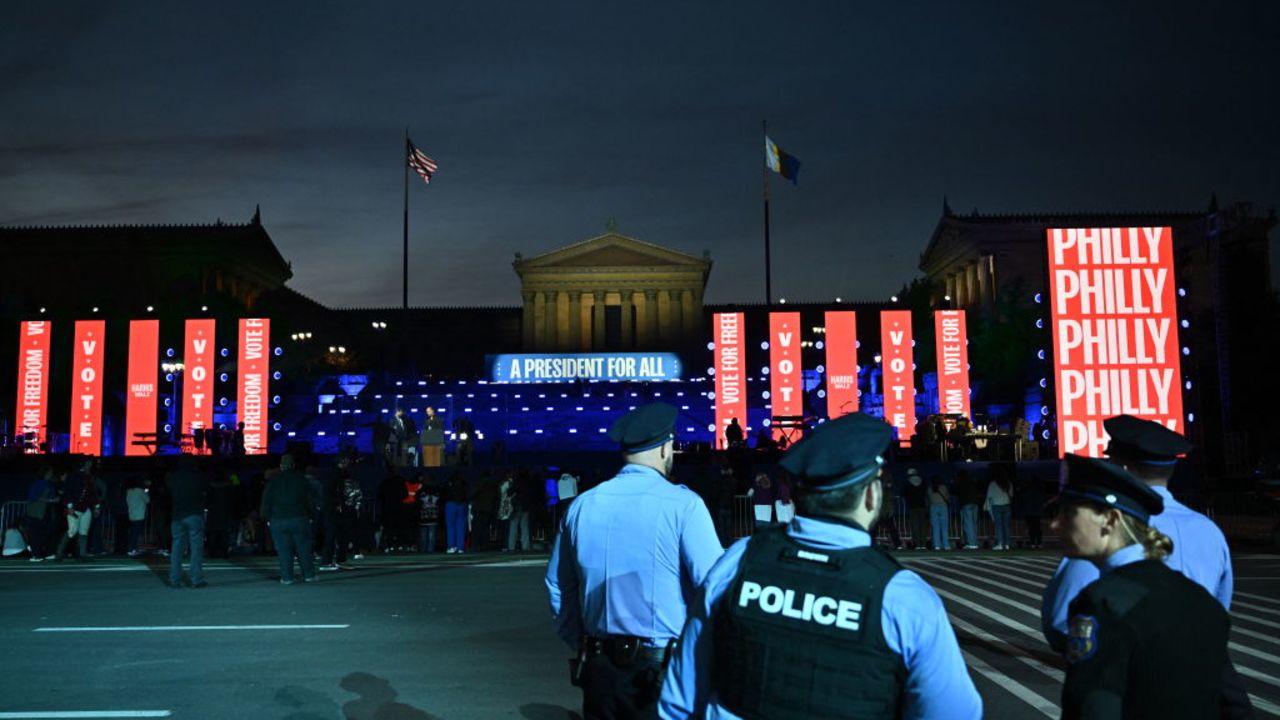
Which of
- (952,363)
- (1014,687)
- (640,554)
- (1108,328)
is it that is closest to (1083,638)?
(640,554)

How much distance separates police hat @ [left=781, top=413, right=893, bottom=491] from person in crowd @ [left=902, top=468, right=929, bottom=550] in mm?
18445

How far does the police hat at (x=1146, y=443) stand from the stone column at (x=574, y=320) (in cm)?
7327

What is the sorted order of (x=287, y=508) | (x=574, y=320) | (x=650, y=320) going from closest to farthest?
(x=287, y=508) → (x=650, y=320) → (x=574, y=320)

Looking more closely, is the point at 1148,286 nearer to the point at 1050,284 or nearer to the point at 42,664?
the point at 1050,284

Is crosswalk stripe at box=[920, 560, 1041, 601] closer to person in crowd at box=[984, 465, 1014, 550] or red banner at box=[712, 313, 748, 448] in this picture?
person in crowd at box=[984, 465, 1014, 550]

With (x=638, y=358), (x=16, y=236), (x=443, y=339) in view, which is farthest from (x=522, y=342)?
(x=16, y=236)

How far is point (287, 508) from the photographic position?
1428 centimetres

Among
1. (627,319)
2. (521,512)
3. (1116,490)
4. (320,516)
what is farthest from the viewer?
(627,319)

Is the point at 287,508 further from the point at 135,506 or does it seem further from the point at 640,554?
the point at 640,554

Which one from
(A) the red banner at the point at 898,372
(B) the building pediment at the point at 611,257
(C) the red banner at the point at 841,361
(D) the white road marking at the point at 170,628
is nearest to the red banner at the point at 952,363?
(A) the red banner at the point at 898,372

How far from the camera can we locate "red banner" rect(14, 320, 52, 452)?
3678 cm

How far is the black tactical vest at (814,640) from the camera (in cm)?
255

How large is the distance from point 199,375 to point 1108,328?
30.0 metres

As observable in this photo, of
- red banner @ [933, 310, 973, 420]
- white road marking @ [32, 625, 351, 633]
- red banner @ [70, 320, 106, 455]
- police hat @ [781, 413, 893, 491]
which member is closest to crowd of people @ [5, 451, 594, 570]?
white road marking @ [32, 625, 351, 633]
